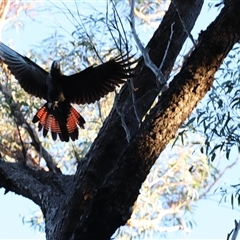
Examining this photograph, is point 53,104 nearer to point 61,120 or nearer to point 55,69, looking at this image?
point 61,120

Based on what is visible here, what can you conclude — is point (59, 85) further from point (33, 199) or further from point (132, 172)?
point (132, 172)

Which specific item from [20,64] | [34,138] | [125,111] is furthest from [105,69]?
[34,138]

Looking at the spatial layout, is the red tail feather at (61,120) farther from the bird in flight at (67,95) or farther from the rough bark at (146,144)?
the rough bark at (146,144)

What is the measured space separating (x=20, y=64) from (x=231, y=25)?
5.01ft

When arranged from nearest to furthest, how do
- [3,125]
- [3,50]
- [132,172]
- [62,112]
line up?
[132,172] < [62,112] < [3,50] < [3,125]

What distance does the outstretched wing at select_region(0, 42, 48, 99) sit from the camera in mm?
3561

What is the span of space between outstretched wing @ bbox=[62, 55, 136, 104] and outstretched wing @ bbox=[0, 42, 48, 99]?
0.19 metres

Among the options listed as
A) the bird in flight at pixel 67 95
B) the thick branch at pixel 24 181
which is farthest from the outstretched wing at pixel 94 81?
the thick branch at pixel 24 181

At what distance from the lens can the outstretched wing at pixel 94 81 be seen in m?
3.15

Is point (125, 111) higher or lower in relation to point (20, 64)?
lower

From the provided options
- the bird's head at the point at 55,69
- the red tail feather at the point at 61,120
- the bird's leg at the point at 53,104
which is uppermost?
the bird's head at the point at 55,69

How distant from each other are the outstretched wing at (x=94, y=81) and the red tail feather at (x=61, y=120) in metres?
0.08

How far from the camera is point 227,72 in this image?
11.7 feet

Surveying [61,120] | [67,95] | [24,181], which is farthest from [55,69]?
[24,181]
